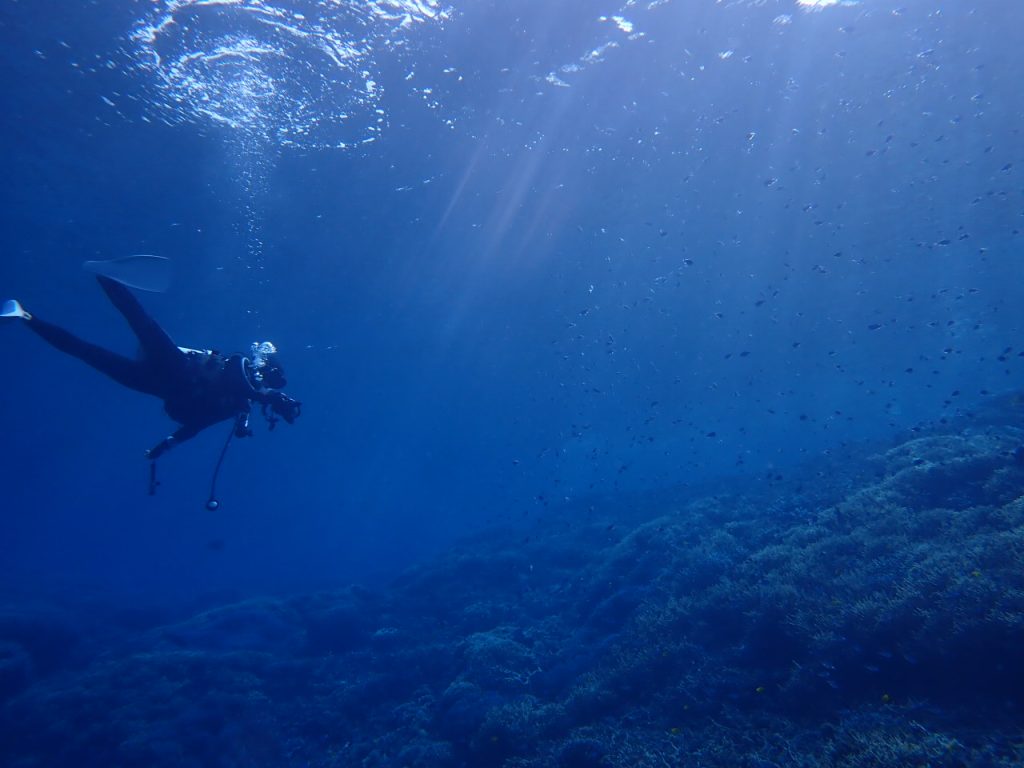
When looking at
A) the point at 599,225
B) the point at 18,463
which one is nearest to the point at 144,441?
the point at 18,463

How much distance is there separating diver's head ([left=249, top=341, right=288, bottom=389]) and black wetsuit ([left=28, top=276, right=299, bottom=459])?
0.68 feet

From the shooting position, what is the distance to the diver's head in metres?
7.68

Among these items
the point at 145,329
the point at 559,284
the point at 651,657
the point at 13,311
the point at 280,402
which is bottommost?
the point at 651,657

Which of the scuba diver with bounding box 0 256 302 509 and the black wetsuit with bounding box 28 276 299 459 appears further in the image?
the black wetsuit with bounding box 28 276 299 459

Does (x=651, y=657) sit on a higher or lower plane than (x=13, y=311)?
lower

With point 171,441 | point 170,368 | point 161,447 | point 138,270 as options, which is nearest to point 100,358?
point 170,368

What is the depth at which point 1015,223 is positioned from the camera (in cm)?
2562

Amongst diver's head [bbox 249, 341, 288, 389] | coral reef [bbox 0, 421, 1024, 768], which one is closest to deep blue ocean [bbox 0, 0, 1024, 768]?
coral reef [bbox 0, 421, 1024, 768]

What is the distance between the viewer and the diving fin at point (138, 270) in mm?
6145

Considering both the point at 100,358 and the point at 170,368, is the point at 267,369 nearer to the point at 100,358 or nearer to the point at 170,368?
the point at 170,368

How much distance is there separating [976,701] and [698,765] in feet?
9.49

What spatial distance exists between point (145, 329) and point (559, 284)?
2317 centimetres

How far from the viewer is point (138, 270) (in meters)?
6.29

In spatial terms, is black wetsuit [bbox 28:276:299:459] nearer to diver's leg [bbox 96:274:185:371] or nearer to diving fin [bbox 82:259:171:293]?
diver's leg [bbox 96:274:185:371]
